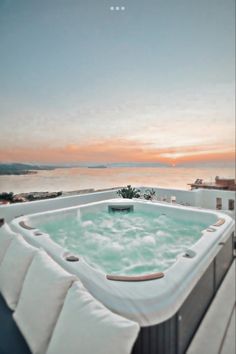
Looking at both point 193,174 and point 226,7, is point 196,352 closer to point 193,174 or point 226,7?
point 193,174

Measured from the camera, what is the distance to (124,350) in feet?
2.49

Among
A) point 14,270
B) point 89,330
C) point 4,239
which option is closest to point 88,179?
point 4,239

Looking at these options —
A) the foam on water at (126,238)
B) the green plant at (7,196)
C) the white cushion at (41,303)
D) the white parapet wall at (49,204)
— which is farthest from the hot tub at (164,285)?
the green plant at (7,196)

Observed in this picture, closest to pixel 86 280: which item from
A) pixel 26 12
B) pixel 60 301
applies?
pixel 60 301

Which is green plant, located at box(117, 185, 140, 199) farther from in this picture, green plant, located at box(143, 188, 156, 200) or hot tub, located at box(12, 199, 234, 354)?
hot tub, located at box(12, 199, 234, 354)

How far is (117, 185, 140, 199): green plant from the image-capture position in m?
3.56

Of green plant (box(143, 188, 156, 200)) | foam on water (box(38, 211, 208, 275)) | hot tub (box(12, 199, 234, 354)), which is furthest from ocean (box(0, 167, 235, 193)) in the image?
hot tub (box(12, 199, 234, 354))

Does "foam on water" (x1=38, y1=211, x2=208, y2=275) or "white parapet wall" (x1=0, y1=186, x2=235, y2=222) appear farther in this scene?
"white parapet wall" (x1=0, y1=186, x2=235, y2=222)

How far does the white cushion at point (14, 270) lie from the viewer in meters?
1.22

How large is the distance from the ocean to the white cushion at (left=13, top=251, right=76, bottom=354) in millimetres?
1988

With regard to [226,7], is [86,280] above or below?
below

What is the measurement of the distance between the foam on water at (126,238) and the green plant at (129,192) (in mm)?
333

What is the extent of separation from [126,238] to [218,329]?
129cm

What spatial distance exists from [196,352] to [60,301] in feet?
2.55
